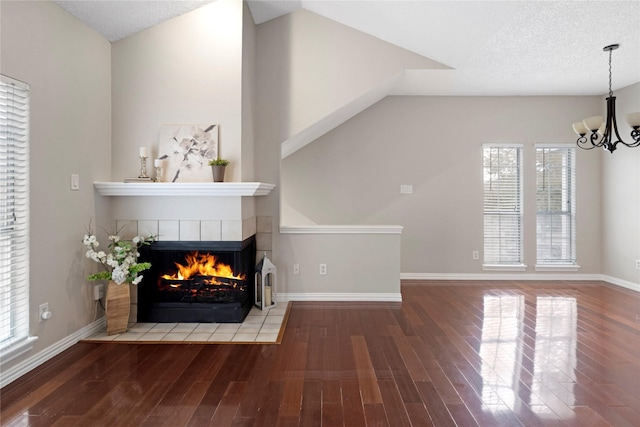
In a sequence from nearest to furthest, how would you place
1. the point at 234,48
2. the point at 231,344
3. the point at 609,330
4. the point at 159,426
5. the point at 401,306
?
the point at 159,426 < the point at 231,344 < the point at 609,330 < the point at 234,48 < the point at 401,306

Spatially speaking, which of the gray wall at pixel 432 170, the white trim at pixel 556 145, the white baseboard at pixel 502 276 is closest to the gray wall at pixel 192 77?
the gray wall at pixel 432 170

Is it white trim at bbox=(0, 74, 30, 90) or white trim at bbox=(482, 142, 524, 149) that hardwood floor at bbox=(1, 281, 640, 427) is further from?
white trim at bbox=(482, 142, 524, 149)

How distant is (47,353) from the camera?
9.16 ft

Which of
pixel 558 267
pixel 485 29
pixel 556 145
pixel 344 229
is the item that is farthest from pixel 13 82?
pixel 558 267

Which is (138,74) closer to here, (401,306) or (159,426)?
(159,426)

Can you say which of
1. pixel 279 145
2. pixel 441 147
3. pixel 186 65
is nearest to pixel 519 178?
pixel 441 147

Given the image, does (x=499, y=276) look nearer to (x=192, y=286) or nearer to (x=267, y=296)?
(x=267, y=296)

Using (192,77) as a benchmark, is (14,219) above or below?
below

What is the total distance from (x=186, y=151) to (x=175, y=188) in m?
0.43

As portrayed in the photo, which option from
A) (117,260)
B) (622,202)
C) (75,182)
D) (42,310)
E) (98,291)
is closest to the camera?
(42,310)

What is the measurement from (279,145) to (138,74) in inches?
60.1

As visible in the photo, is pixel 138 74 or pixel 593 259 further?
pixel 593 259

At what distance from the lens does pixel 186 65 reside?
12.1ft

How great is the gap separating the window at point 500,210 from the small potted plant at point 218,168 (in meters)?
3.89
